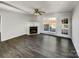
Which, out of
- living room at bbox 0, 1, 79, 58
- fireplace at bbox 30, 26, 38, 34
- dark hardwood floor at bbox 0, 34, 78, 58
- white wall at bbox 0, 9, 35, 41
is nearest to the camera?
dark hardwood floor at bbox 0, 34, 78, 58

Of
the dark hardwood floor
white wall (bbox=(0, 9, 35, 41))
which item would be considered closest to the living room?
white wall (bbox=(0, 9, 35, 41))

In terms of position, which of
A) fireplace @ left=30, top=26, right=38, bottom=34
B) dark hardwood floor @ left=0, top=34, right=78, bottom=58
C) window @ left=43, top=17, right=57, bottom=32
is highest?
window @ left=43, top=17, right=57, bottom=32

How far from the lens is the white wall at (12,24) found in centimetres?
570

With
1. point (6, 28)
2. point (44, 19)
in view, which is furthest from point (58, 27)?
point (6, 28)

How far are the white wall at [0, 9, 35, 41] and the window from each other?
219cm

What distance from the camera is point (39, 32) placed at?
31.1ft

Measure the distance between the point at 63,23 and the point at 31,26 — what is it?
3721mm

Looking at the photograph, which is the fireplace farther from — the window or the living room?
the window

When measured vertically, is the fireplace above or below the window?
below

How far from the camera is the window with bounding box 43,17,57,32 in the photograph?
320 inches

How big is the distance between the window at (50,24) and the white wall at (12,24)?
7.17 feet

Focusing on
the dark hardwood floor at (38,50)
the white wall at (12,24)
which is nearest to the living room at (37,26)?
the white wall at (12,24)

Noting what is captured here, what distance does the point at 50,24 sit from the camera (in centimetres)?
863

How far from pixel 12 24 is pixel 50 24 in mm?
4127
